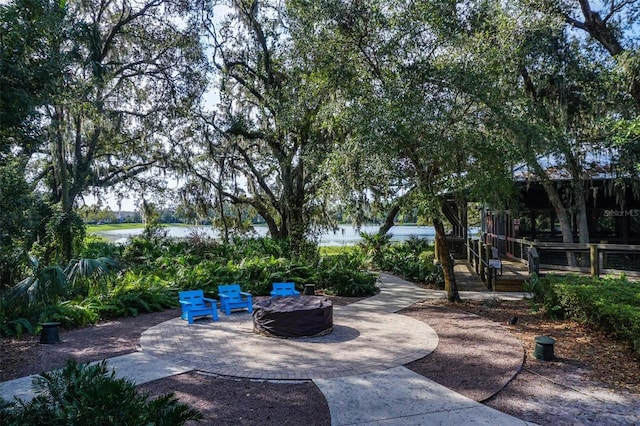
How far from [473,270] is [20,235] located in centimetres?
1324

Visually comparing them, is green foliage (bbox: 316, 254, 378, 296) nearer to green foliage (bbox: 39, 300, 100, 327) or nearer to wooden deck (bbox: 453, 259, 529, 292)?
wooden deck (bbox: 453, 259, 529, 292)

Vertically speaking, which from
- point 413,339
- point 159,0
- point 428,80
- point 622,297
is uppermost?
point 159,0

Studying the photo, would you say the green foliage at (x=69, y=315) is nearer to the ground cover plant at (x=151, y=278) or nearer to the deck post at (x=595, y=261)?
the ground cover plant at (x=151, y=278)

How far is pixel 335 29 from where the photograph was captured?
870 centimetres

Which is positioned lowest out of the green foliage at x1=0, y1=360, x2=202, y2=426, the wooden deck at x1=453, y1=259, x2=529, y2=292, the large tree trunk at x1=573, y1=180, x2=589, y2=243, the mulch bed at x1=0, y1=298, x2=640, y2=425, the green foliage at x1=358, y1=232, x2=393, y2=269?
the mulch bed at x1=0, y1=298, x2=640, y2=425

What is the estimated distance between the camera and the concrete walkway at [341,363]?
4207 millimetres

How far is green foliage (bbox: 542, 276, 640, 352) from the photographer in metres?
5.99

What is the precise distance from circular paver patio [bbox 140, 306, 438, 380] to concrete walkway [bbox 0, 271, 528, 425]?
13 mm

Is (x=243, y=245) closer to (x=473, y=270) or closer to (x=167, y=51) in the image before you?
(x=167, y=51)

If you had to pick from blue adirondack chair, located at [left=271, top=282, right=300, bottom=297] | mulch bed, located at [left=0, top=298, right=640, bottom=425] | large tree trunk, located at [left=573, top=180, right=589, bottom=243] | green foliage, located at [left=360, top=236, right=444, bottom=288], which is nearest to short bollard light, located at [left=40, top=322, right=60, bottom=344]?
mulch bed, located at [left=0, top=298, right=640, bottom=425]

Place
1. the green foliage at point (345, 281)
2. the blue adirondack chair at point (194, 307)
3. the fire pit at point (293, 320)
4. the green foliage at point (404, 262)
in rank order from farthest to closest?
1. the green foliage at point (404, 262)
2. the green foliage at point (345, 281)
3. the blue adirondack chair at point (194, 307)
4. the fire pit at point (293, 320)

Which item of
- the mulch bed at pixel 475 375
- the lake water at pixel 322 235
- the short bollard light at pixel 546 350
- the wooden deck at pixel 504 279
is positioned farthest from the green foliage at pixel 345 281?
the short bollard light at pixel 546 350

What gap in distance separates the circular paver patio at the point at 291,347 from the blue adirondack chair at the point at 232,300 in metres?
0.68

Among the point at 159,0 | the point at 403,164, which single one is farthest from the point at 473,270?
the point at 159,0
